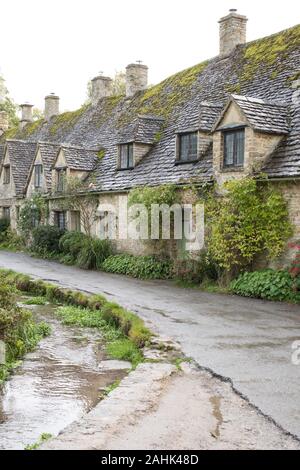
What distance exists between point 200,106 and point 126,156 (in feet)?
14.6

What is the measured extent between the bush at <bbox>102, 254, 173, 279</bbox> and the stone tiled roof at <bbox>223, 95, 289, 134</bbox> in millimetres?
5595

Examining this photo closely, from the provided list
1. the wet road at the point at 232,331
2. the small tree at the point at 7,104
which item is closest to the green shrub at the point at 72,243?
the wet road at the point at 232,331

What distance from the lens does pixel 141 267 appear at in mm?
19156

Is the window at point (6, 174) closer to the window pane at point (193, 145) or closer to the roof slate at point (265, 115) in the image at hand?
the window pane at point (193, 145)

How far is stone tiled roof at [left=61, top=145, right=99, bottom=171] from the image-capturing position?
25312 mm

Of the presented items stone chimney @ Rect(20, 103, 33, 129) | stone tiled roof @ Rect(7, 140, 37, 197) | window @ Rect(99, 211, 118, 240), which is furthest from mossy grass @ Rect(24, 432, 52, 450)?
stone chimney @ Rect(20, 103, 33, 129)

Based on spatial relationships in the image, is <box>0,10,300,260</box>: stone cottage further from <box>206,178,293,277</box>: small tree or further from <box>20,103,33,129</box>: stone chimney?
<box>20,103,33,129</box>: stone chimney

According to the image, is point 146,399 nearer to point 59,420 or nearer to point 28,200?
point 59,420

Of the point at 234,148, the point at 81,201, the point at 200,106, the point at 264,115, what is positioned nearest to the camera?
the point at 264,115

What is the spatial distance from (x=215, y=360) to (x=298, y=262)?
6.02 metres

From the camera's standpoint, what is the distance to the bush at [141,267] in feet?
61.4

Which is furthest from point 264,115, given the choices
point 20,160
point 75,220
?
point 20,160

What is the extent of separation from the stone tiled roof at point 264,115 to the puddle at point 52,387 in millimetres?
7837

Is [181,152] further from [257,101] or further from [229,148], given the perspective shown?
[257,101]
